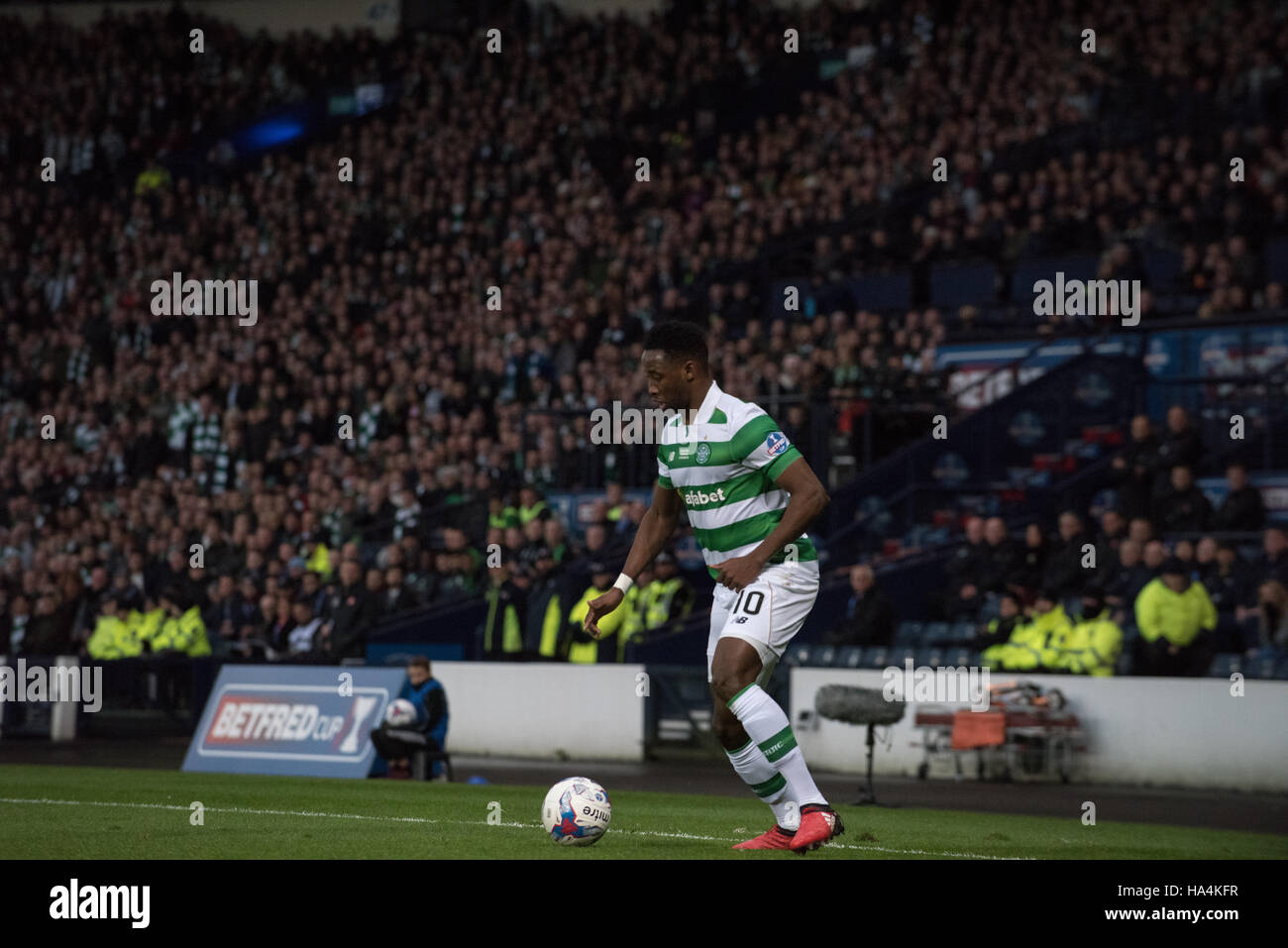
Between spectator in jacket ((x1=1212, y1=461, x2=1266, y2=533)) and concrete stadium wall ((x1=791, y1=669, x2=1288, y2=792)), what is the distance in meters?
2.38

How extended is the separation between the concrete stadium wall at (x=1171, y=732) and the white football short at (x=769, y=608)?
873 cm

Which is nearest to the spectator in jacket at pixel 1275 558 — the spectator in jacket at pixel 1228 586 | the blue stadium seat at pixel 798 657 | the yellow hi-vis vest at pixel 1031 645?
the spectator in jacket at pixel 1228 586

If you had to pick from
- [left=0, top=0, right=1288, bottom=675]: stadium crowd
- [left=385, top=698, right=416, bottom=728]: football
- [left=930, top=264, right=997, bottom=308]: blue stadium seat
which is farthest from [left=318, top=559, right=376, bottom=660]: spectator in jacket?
[left=930, top=264, right=997, bottom=308]: blue stadium seat

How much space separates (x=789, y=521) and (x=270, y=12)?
33776 millimetres

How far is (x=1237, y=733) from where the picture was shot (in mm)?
16188

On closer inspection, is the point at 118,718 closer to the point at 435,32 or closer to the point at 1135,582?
the point at 1135,582

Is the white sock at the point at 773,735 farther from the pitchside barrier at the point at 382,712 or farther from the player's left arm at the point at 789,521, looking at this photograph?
the pitchside barrier at the point at 382,712

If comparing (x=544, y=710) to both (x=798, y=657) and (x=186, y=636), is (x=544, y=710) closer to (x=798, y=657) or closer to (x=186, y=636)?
(x=798, y=657)

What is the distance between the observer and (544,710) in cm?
2002

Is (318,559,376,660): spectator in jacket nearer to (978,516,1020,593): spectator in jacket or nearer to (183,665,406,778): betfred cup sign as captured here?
(183,665,406,778): betfred cup sign

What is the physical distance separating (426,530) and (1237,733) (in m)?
12.0

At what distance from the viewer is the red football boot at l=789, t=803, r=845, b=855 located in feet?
27.9

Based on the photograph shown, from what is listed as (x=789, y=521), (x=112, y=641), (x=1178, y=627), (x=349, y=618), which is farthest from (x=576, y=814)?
(x=112, y=641)
